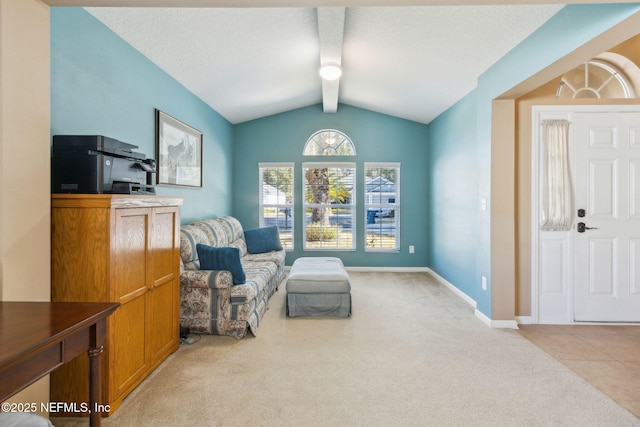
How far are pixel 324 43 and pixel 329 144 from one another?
2.75 meters

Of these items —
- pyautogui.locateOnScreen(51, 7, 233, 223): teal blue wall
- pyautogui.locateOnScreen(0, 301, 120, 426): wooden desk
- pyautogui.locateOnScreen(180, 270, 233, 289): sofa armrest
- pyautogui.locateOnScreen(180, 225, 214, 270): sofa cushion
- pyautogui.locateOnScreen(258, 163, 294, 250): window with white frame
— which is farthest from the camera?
pyautogui.locateOnScreen(258, 163, 294, 250): window with white frame

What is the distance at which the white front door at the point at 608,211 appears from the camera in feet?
10.7

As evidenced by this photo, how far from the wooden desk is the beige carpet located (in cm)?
81

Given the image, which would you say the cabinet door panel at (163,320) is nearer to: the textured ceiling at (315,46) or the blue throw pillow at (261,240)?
the textured ceiling at (315,46)

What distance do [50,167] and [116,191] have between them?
0.33m

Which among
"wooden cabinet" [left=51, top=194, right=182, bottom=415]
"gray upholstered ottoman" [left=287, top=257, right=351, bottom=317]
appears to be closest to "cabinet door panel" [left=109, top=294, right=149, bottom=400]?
"wooden cabinet" [left=51, top=194, right=182, bottom=415]

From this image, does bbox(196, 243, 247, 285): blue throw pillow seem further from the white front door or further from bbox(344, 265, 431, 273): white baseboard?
the white front door

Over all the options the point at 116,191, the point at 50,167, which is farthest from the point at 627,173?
the point at 50,167

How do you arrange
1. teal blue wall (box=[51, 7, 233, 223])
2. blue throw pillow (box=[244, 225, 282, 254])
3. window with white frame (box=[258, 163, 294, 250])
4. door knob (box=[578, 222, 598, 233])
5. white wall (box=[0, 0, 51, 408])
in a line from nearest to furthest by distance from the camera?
white wall (box=[0, 0, 51, 408]), teal blue wall (box=[51, 7, 233, 223]), door knob (box=[578, 222, 598, 233]), blue throw pillow (box=[244, 225, 282, 254]), window with white frame (box=[258, 163, 294, 250])

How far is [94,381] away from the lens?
1.32m

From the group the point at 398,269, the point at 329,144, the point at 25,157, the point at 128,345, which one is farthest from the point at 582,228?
the point at 25,157

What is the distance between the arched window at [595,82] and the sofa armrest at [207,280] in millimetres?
3724

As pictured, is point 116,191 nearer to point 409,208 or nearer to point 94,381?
point 94,381

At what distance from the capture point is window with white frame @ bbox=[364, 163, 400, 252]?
585cm
